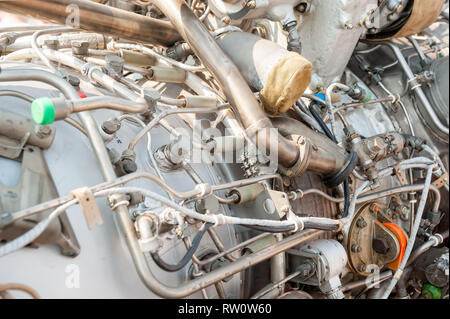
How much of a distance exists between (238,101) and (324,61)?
0.46 meters

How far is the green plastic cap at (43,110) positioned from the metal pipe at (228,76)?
0.46 m

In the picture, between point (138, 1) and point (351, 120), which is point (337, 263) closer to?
point (351, 120)

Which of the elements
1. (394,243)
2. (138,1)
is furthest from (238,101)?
(394,243)

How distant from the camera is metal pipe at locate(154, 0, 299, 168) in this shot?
3.64 feet

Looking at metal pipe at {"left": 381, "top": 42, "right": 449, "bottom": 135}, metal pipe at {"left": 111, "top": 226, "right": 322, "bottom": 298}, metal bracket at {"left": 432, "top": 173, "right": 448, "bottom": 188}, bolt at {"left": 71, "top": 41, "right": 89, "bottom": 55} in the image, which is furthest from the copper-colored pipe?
metal bracket at {"left": 432, "top": 173, "right": 448, "bottom": 188}

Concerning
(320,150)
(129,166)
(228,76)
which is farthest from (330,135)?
(129,166)

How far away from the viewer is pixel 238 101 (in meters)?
1.12

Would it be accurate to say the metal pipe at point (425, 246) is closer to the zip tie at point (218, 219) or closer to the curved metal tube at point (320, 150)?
the curved metal tube at point (320, 150)

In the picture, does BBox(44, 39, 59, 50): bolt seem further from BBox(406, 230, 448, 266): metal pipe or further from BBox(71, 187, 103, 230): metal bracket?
BBox(406, 230, 448, 266): metal pipe

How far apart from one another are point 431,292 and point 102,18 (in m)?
1.40

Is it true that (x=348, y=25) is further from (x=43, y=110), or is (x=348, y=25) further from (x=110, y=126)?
(x=43, y=110)

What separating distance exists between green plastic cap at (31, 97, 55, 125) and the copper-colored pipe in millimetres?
446

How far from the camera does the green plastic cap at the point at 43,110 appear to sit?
2.60ft

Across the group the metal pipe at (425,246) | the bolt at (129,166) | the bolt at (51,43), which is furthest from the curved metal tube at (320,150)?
the bolt at (51,43)
